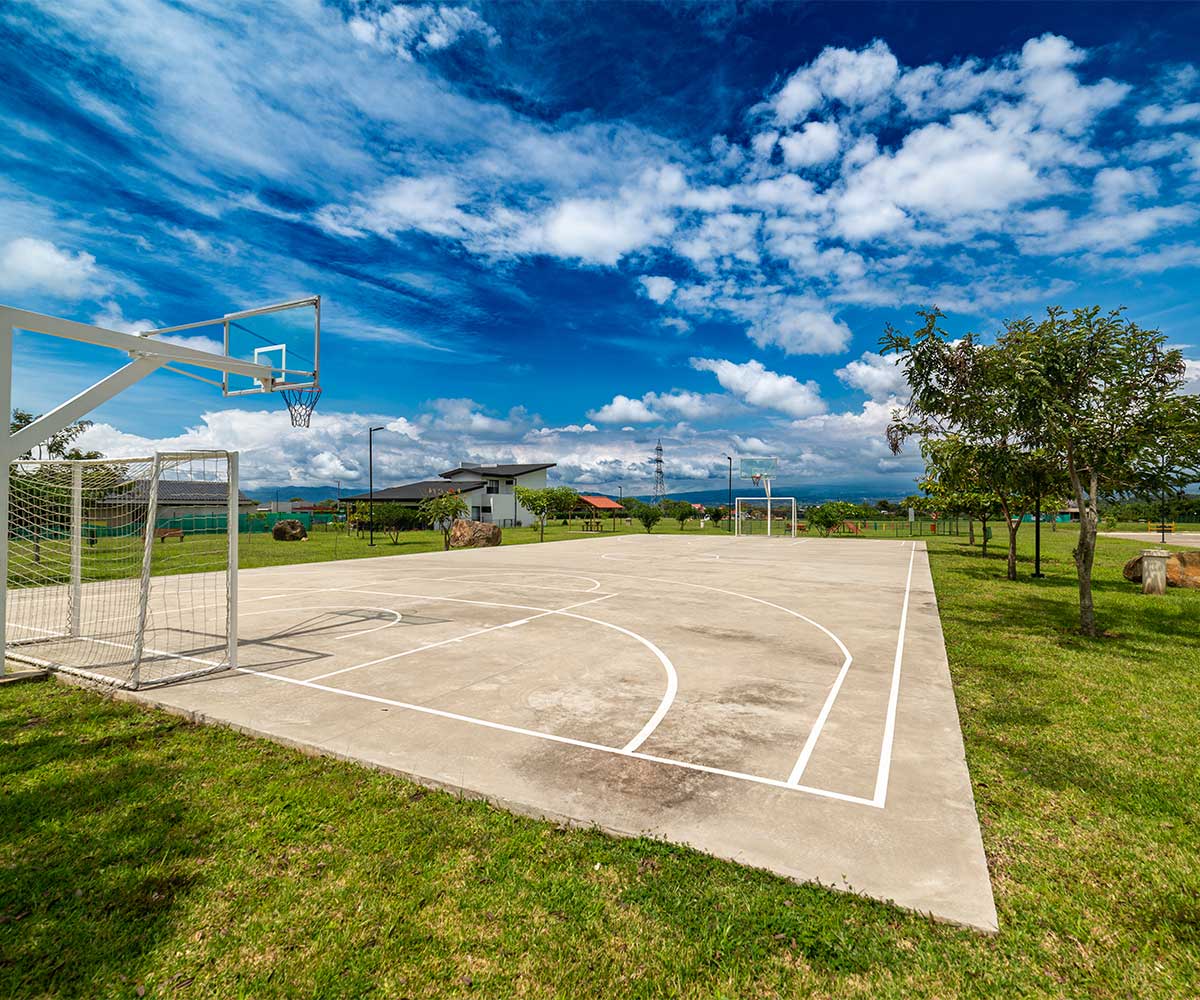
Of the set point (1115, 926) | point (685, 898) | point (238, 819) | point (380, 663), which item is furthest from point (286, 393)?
point (1115, 926)

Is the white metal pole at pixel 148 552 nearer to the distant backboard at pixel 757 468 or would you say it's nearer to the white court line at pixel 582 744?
the white court line at pixel 582 744

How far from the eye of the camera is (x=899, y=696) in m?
7.00

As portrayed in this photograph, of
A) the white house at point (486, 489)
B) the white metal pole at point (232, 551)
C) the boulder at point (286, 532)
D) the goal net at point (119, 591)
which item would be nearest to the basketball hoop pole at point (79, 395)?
the goal net at point (119, 591)

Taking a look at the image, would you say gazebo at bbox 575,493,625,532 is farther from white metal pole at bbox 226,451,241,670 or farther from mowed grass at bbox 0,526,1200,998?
mowed grass at bbox 0,526,1200,998

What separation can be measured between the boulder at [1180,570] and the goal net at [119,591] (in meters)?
22.2

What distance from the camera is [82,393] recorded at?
783 cm

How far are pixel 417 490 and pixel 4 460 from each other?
65885 mm

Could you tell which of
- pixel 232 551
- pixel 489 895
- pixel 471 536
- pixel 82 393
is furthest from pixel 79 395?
pixel 471 536

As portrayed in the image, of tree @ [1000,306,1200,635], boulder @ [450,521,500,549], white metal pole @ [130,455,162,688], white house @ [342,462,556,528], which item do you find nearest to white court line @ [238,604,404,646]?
white metal pole @ [130,455,162,688]

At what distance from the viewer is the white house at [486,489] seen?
6700cm

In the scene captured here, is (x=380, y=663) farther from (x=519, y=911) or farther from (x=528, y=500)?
(x=528, y=500)

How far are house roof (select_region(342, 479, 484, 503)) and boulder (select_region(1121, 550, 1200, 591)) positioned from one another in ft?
183

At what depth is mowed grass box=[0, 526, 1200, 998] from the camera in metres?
2.93

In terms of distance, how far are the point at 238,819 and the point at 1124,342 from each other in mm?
13738
